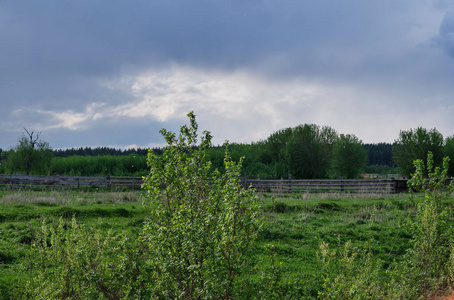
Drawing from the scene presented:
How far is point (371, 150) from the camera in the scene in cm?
12512

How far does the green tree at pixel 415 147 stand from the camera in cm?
4510

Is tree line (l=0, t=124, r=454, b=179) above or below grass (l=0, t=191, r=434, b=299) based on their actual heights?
above

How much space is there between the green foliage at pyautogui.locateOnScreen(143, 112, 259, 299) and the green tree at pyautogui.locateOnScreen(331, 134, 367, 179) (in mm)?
50206

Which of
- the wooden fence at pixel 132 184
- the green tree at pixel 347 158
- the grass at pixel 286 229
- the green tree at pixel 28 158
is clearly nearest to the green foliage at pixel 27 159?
the green tree at pixel 28 158

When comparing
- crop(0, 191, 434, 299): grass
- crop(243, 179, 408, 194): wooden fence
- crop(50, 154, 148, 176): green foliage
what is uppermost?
crop(50, 154, 148, 176): green foliage

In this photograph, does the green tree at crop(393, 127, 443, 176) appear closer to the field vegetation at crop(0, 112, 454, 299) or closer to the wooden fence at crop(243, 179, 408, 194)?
the wooden fence at crop(243, 179, 408, 194)

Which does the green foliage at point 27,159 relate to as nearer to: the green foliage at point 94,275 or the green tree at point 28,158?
the green tree at point 28,158

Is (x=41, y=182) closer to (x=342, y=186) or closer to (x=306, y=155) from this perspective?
(x=342, y=186)

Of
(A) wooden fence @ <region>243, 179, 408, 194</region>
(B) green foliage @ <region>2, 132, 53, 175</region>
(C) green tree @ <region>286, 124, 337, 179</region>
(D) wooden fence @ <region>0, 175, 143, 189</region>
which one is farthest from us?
(C) green tree @ <region>286, 124, 337, 179</region>

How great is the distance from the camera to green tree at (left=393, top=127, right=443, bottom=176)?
4510cm

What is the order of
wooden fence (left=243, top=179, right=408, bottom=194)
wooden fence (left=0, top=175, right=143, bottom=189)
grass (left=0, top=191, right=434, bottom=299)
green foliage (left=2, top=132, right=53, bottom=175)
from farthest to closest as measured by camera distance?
green foliage (left=2, top=132, right=53, bottom=175) → wooden fence (left=243, top=179, right=408, bottom=194) → wooden fence (left=0, top=175, right=143, bottom=189) → grass (left=0, top=191, right=434, bottom=299)

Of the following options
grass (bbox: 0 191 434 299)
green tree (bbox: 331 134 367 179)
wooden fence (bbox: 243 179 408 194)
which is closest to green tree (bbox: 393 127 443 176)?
green tree (bbox: 331 134 367 179)

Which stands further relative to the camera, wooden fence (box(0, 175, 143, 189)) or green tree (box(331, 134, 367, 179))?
green tree (box(331, 134, 367, 179))

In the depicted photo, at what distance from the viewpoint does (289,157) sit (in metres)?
52.8
